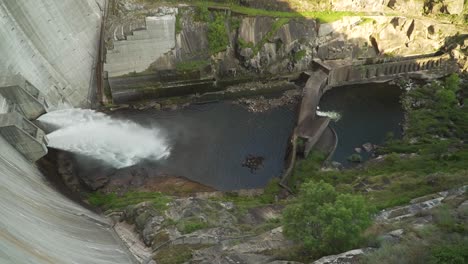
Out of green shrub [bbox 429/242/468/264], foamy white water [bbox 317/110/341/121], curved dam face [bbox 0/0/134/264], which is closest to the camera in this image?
green shrub [bbox 429/242/468/264]

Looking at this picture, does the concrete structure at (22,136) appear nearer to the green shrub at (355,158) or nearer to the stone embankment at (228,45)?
the stone embankment at (228,45)

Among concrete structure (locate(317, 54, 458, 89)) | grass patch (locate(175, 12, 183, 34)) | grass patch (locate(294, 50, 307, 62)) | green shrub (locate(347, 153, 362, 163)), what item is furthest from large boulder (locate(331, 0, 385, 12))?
green shrub (locate(347, 153, 362, 163))

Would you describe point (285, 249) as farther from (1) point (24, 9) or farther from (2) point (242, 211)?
(1) point (24, 9)

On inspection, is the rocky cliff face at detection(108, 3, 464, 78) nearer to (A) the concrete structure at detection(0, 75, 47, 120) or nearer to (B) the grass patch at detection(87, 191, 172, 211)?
(A) the concrete structure at detection(0, 75, 47, 120)

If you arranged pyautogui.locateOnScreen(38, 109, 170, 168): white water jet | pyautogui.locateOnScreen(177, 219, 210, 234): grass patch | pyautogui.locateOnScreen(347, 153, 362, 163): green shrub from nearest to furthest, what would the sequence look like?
pyautogui.locateOnScreen(177, 219, 210, 234): grass patch < pyautogui.locateOnScreen(38, 109, 170, 168): white water jet < pyautogui.locateOnScreen(347, 153, 362, 163): green shrub

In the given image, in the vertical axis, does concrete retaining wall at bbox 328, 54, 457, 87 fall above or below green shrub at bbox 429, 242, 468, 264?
below

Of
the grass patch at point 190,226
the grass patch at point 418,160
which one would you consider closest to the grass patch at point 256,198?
the grass patch at point 418,160

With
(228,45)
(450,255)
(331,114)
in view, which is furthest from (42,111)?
(450,255)
